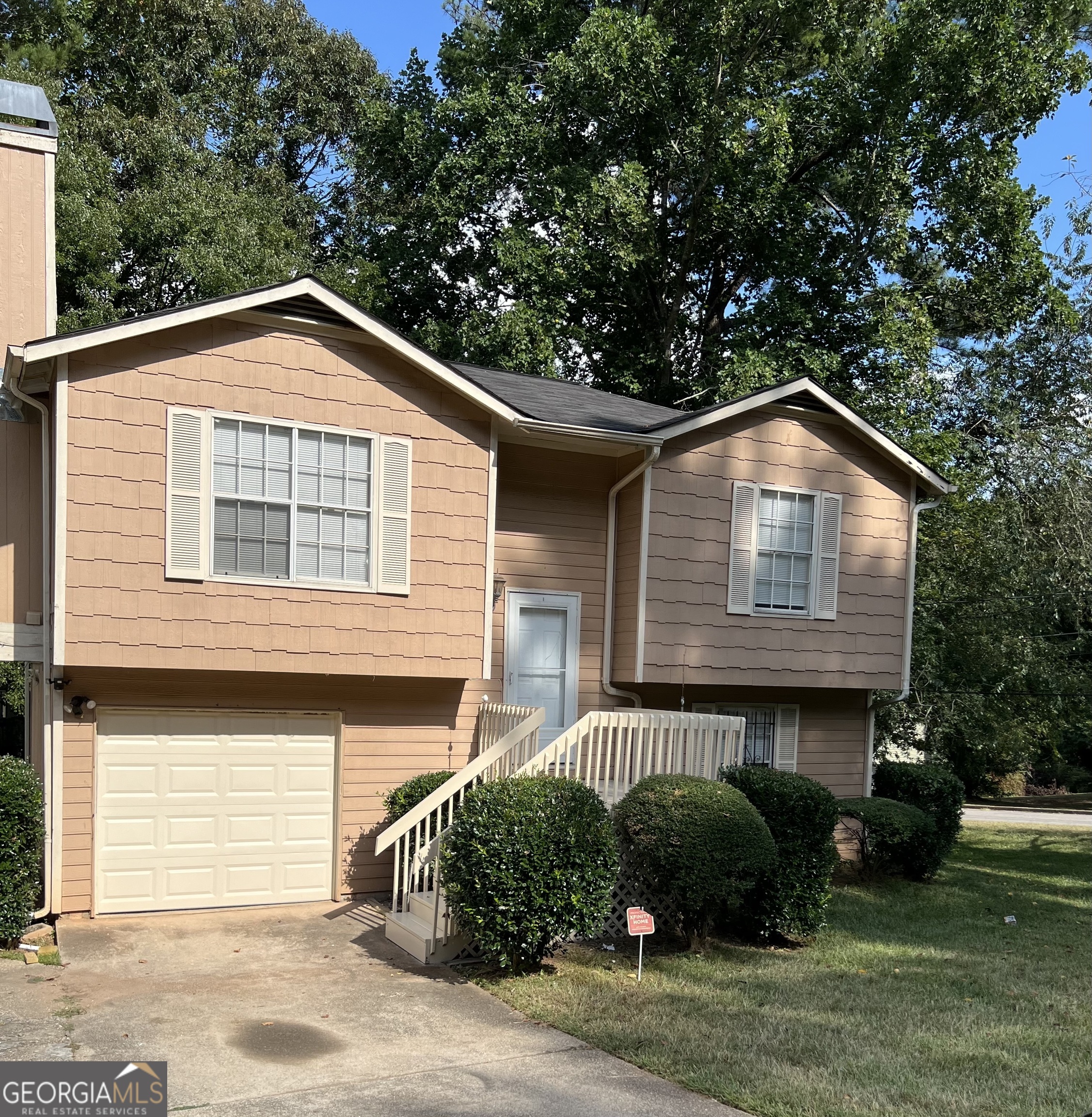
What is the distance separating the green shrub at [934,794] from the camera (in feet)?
45.3

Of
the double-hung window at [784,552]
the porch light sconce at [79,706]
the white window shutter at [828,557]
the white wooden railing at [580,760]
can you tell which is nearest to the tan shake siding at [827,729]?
the white window shutter at [828,557]

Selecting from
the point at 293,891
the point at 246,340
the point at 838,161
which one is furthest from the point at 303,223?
the point at 293,891

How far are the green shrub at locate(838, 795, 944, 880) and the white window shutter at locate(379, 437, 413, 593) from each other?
226 inches

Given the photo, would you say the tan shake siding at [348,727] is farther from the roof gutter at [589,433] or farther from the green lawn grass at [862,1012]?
the green lawn grass at [862,1012]

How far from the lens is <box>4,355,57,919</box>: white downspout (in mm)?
9914

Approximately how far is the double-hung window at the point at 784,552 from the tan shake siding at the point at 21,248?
307 inches

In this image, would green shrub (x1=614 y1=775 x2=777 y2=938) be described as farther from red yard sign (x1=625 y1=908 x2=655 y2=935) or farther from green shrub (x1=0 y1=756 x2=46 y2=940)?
green shrub (x1=0 y1=756 x2=46 y2=940)

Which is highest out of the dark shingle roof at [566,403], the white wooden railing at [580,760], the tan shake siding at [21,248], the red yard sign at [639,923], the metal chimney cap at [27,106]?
the metal chimney cap at [27,106]

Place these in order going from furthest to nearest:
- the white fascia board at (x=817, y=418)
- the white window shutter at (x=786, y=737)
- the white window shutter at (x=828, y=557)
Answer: the white window shutter at (x=786, y=737), the white window shutter at (x=828, y=557), the white fascia board at (x=817, y=418)

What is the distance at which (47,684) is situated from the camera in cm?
995

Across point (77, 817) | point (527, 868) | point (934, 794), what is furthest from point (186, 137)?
point (527, 868)

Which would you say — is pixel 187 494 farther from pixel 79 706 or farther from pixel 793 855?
pixel 793 855

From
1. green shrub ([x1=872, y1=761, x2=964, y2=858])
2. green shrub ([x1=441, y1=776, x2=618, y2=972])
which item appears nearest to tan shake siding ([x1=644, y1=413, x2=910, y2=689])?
green shrub ([x1=872, y1=761, x2=964, y2=858])

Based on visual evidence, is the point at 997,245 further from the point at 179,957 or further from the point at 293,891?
the point at 179,957
